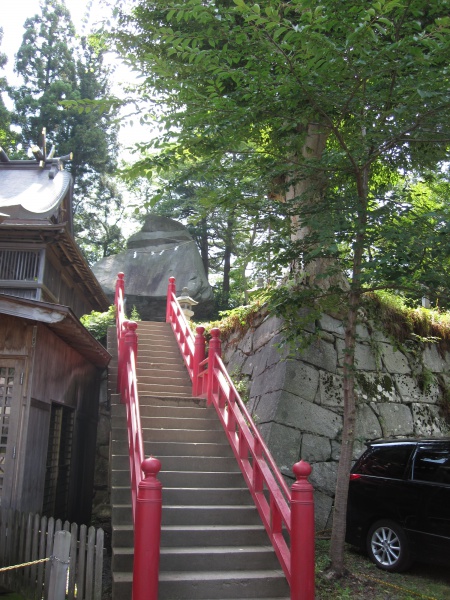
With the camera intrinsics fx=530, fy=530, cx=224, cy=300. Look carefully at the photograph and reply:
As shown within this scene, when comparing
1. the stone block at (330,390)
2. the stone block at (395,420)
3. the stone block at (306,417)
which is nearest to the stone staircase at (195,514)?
the stone block at (306,417)

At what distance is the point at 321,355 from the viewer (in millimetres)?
9938

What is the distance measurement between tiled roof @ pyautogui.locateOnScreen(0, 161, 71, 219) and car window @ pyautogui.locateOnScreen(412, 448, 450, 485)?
9.75 m

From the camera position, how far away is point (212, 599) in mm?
5234

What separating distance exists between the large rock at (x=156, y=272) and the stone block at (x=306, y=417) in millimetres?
14758

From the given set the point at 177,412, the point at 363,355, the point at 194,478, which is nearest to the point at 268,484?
the point at 194,478

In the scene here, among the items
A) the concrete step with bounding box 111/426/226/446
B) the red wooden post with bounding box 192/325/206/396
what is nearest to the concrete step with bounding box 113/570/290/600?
the concrete step with bounding box 111/426/226/446

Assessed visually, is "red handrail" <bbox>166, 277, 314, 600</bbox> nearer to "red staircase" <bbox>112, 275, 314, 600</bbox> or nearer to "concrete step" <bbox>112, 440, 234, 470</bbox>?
"red staircase" <bbox>112, 275, 314, 600</bbox>

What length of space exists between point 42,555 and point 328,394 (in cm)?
560

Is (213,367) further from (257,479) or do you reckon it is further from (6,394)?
(6,394)

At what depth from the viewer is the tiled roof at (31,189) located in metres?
12.4

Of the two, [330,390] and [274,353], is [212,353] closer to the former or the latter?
[274,353]

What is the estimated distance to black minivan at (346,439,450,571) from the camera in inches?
242

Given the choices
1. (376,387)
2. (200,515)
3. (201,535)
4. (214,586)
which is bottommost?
(214,586)

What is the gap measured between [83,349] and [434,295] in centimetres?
648
